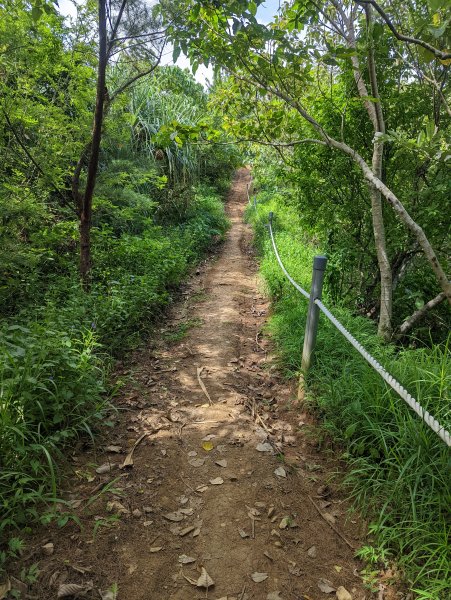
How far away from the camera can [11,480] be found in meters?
2.34

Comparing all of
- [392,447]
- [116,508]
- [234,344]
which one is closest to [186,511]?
[116,508]

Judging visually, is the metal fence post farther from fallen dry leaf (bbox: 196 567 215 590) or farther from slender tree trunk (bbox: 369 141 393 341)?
fallen dry leaf (bbox: 196 567 215 590)

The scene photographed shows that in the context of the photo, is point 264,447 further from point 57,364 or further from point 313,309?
point 57,364

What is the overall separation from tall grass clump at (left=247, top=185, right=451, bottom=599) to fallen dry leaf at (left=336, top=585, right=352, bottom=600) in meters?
0.23

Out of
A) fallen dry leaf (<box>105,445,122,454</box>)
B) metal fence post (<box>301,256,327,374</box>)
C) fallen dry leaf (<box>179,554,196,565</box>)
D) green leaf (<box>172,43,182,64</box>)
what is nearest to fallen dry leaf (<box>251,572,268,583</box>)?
fallen dry leaf (<box>179,554,196,565</box>)

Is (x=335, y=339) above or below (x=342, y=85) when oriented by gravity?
below

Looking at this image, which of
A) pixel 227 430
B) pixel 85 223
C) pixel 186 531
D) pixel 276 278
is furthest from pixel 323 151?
pixel 186 531

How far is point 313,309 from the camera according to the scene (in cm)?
344

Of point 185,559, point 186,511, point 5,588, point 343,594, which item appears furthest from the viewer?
point 186,511

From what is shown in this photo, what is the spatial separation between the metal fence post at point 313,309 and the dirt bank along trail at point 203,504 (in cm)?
46

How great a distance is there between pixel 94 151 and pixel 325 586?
4.65 metres

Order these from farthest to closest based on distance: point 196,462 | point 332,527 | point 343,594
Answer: point 196,462 → point 332,527 → point 343,594

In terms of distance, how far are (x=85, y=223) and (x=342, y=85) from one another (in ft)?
12.2

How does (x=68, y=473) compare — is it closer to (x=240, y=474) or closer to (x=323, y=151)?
(x=240, y=474)
